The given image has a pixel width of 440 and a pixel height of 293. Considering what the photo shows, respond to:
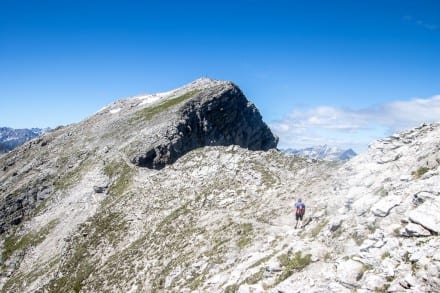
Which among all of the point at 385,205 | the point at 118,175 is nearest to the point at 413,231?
the point at 385,205

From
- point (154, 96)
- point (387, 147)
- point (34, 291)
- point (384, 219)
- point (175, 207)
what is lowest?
point (34, 291)

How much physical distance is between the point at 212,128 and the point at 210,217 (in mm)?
66864

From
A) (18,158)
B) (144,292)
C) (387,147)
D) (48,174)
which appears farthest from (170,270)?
(18,158)

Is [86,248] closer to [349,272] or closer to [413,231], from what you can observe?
[349,272]

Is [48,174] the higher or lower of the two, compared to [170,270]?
higher

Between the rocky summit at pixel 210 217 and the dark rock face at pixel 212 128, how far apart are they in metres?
0.53

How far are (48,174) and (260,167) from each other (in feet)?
175

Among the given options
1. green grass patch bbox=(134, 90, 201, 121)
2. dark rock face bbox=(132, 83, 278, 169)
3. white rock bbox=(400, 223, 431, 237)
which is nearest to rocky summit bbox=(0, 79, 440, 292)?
white rock bbox=(400, 223, 431, 237)

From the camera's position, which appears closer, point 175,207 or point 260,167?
point 175,207

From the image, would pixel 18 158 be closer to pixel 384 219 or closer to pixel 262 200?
pixel 262 200

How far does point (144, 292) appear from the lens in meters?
31.9

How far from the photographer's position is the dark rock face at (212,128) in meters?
80.9

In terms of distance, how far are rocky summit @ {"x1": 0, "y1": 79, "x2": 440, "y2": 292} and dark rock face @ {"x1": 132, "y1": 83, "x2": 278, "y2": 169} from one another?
53 centimetres

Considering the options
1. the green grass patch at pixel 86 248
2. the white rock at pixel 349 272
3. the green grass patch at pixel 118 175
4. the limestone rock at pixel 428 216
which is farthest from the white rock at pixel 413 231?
the green grass patch at pixel 118 175
